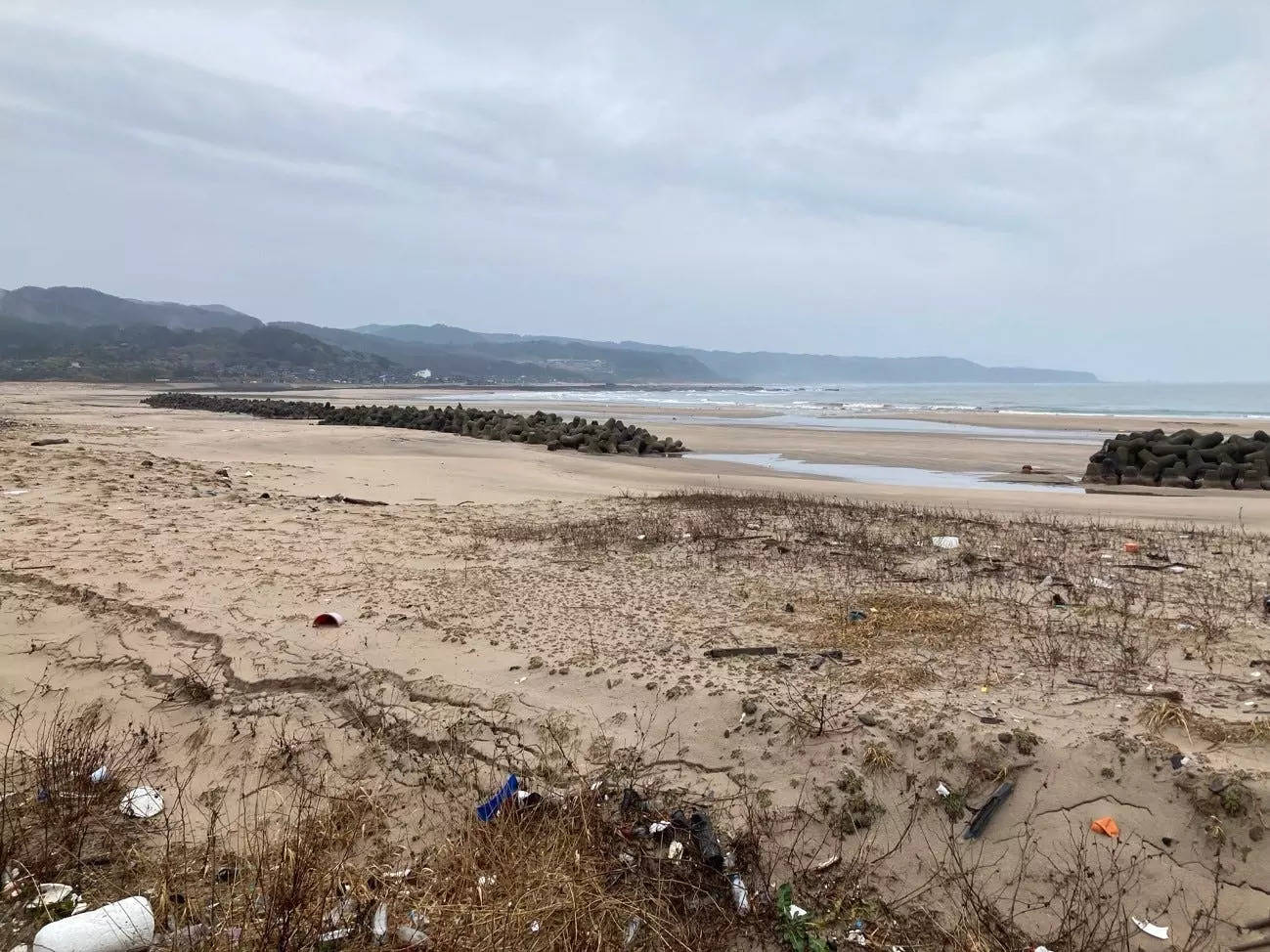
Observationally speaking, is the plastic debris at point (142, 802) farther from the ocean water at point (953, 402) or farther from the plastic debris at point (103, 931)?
the ocean water at point (953, 402)

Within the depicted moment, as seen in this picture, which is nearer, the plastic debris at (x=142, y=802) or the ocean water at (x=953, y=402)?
the plastic debris at (x=142, y=802)

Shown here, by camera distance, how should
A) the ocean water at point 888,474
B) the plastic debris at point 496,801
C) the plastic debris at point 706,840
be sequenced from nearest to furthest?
the plastic debris at point 706,840 → the plastic debris at point 496,801 → the ocean water at point 888,474

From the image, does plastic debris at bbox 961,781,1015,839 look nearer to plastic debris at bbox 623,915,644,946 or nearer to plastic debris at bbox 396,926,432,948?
plastic debris at bbox 623,915,644,946

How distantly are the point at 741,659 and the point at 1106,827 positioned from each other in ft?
7.53

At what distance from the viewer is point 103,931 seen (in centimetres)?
262

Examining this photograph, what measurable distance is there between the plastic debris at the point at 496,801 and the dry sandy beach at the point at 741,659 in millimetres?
210

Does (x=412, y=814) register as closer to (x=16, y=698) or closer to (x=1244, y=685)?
(x=16, y=698)

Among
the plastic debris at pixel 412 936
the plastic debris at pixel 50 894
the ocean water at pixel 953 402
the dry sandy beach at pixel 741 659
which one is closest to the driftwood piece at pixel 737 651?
the dry sandy beach at pixel 741 659

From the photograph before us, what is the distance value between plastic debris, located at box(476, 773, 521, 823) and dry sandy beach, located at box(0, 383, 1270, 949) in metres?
0.21

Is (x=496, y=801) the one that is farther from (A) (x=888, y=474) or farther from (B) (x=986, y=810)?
(A) (x=888, y=474)

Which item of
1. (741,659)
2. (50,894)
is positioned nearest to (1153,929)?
(741,659)

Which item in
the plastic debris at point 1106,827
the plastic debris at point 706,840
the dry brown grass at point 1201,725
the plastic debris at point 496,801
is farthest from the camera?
the dry brown grass at point 1201,725

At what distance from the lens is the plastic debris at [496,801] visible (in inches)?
140

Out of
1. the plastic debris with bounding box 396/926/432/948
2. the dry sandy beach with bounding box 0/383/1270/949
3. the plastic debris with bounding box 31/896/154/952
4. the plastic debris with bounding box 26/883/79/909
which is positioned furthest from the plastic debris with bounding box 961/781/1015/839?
the plastic debris with bounding box 26/883/79/909
